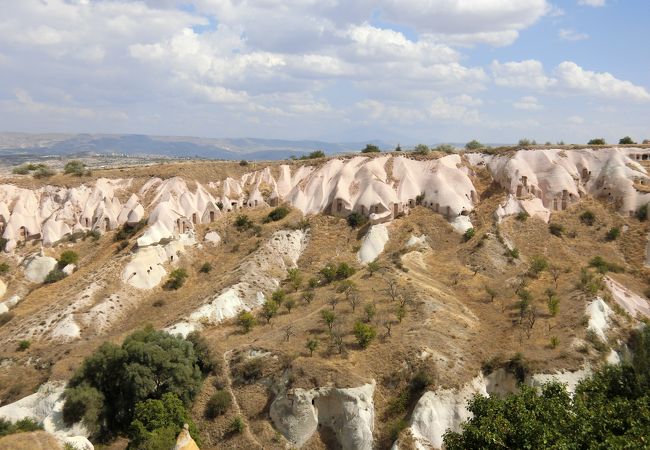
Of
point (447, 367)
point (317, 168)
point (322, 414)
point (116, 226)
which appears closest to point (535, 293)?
point (447, 367)

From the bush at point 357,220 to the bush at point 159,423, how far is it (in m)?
29.0

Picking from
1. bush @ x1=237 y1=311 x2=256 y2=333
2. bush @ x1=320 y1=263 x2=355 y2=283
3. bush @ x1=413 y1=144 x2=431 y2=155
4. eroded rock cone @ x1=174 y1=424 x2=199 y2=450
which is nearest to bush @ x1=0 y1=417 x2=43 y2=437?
eroded rock cone @ x1=174 y1=424 x2=199 y2=450

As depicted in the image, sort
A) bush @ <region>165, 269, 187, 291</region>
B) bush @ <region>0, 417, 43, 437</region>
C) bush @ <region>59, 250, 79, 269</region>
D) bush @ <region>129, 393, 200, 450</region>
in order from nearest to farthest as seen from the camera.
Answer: bush @ <region>129, 393, 200, 450</region> → bush @ <region>0, 417, 43, 437</region> → bush @ <region>165, 269, 187, 291</region> → bush @ <region>59, 250, 79, 269</region>

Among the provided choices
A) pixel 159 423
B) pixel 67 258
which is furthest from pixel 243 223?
pixel 159 423

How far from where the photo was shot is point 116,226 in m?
56.2

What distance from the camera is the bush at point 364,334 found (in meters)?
29.9

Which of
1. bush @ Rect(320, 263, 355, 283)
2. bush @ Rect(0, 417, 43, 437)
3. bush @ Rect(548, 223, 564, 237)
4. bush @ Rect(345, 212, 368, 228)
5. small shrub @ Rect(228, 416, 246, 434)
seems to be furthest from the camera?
bush @ Rect(345, 212, 368, 228)

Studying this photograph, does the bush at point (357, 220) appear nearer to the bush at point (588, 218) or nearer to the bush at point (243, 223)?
the bush at point (243, 223)

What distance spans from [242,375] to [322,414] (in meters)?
6.08

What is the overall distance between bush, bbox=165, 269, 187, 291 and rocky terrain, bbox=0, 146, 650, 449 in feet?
0.72

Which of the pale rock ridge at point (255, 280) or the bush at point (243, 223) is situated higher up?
the bush at point (243, 223)

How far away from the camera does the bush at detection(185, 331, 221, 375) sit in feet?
103

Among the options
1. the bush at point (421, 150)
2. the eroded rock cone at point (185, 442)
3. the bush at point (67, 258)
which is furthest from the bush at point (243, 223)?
the eroded rock cone at point (185, 442)

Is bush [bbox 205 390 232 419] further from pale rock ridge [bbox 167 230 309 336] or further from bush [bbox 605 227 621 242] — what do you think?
bush [bbox 605 227 621 242]
